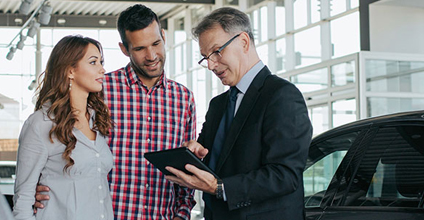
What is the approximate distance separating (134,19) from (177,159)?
777 mm

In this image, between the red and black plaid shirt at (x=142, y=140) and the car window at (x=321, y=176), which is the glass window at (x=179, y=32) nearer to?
the car window at (x=321, y=176)

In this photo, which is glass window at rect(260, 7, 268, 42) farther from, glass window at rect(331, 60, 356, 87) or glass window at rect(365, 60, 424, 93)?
glass window at rect(365, 60, 424, 93)

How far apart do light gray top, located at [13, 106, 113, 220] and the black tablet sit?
0.34 meters

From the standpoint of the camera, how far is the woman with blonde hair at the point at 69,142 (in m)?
2.53

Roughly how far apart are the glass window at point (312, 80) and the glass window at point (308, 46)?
0.48 metres

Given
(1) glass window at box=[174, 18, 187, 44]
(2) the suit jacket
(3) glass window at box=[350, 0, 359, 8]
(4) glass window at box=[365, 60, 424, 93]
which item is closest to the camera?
(2) the suit jacket

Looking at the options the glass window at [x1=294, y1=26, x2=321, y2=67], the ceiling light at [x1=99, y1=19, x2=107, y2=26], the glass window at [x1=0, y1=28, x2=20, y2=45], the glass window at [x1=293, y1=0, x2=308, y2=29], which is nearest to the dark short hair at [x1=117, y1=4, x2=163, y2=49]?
the glass window at [x1=294, y1=26, x2=321, y2=67]

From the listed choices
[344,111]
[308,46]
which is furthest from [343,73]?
[308,46]

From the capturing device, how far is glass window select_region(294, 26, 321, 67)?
1429cm

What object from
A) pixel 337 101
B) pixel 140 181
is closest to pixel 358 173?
pixel 140 181

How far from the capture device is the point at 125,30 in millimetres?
2871

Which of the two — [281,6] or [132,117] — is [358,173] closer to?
[132,117]

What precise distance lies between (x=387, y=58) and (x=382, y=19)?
124 centimetres

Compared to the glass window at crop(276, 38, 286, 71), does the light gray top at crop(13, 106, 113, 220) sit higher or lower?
lower
